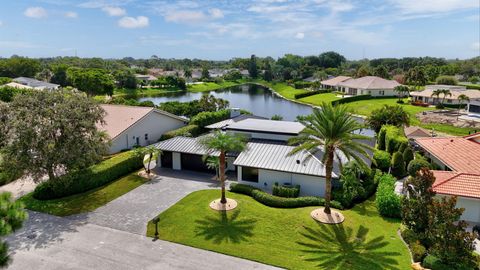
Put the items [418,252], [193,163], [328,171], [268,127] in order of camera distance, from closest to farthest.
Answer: [418,252] → [328,171] → [193,163] → [268,127]

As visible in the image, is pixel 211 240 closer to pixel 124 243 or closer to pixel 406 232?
pixel 124 243

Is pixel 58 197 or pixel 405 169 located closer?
pixel 58 197

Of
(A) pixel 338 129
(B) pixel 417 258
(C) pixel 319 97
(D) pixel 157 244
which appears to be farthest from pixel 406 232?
(C) pixel 319 97

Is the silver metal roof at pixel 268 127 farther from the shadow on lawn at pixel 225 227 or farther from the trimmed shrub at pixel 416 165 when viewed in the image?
the shadow on lawn at pixel 225 227

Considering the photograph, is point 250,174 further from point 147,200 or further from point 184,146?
point 147,200

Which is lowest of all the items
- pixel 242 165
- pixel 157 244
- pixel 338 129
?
pixel 157 244

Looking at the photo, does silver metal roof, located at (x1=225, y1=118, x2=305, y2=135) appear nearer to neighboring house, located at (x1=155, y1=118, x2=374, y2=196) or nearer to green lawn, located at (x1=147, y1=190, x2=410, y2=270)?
neighboring house, located at (x1=155, y1=118, x2=374, y2=196)

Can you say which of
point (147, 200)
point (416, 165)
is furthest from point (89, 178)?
point (416, 165)
